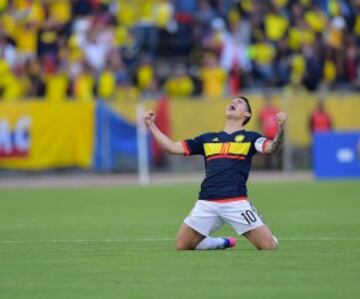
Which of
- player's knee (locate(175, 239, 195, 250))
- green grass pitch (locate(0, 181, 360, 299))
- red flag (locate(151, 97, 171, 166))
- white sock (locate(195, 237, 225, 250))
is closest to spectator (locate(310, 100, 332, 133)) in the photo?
red flag (locate(151, 97, 171, 166))

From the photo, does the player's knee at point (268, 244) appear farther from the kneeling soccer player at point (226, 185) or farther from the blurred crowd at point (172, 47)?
the blurred crowd at point (172, 47)

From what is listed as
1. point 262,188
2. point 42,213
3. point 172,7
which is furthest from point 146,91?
point 42,213

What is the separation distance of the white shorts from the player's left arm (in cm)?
65

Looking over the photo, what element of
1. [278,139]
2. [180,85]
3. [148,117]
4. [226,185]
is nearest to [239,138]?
[226,185]

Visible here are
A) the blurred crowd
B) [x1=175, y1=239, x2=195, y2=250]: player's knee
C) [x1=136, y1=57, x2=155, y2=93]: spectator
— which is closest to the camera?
[x1=175, y1=239, x2=195, y2=250]: player's knee

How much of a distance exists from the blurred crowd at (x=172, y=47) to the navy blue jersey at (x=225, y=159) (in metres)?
16.2

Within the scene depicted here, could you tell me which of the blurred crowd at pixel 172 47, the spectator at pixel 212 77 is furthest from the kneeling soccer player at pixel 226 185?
the spectator at pixel 212 77

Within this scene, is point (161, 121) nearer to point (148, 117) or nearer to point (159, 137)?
point (159, 137)

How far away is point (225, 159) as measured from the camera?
1266 cm

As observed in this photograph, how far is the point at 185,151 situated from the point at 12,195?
10.5m

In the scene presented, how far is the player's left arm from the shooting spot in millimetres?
11711

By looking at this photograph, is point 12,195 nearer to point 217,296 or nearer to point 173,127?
point 173,127

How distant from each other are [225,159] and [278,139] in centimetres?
82

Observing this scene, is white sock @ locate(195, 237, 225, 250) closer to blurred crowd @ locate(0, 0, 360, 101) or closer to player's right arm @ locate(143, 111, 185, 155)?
player's right arm @ locate(143, 111, 185, 155)
